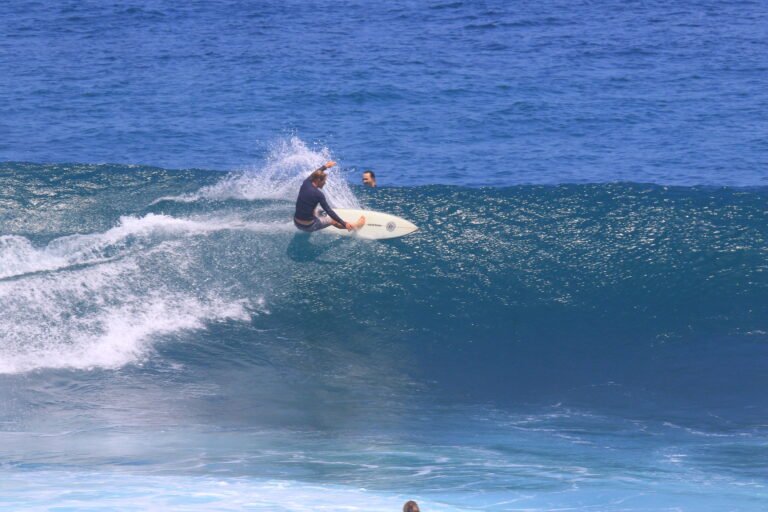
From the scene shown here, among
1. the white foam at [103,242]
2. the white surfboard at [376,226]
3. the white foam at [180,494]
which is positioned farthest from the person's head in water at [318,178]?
the white foam at [180,494]

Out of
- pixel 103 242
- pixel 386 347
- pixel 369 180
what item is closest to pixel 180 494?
pixel 386 347

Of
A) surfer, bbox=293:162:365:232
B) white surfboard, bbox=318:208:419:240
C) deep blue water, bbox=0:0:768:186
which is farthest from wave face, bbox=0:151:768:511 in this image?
deep blue water, bbox=0:0:768:186

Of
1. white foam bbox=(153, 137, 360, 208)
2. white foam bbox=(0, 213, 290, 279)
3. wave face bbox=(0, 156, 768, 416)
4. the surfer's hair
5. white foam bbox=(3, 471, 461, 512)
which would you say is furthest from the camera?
white foam bbox=(153, 137, 360, 208)

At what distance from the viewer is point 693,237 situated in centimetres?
1597

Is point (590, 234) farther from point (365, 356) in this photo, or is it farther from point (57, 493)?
point (57, 493)

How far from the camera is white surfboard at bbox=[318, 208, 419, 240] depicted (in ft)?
52.6

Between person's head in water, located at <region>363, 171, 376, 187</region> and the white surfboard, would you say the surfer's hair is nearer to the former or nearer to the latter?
the white surfboard

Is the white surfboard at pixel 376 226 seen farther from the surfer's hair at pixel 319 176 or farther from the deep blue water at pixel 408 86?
the deep blue water at pixel 408 86

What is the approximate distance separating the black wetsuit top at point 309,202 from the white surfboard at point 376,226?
733 mm

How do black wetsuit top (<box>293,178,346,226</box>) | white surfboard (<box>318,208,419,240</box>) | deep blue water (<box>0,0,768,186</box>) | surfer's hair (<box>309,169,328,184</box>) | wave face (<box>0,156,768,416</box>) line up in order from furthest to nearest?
deep blue water (<box>0,0,768,186</box>) < white surfboard (<box>318,208,419,240</box>) < black wetsuit top (<box>293,178,346,226</box>) < surfer's hair (<box>309,169,328,184</box>) < wave face (<box>0,156,768,416</box>)

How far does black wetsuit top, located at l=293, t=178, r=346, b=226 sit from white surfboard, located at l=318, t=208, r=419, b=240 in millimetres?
733

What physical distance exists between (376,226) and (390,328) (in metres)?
2.47

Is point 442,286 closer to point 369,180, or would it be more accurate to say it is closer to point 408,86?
point 369,180

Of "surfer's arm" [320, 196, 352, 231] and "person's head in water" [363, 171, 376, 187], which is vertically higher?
"person's head in water" [363, 171, 376, 187]
